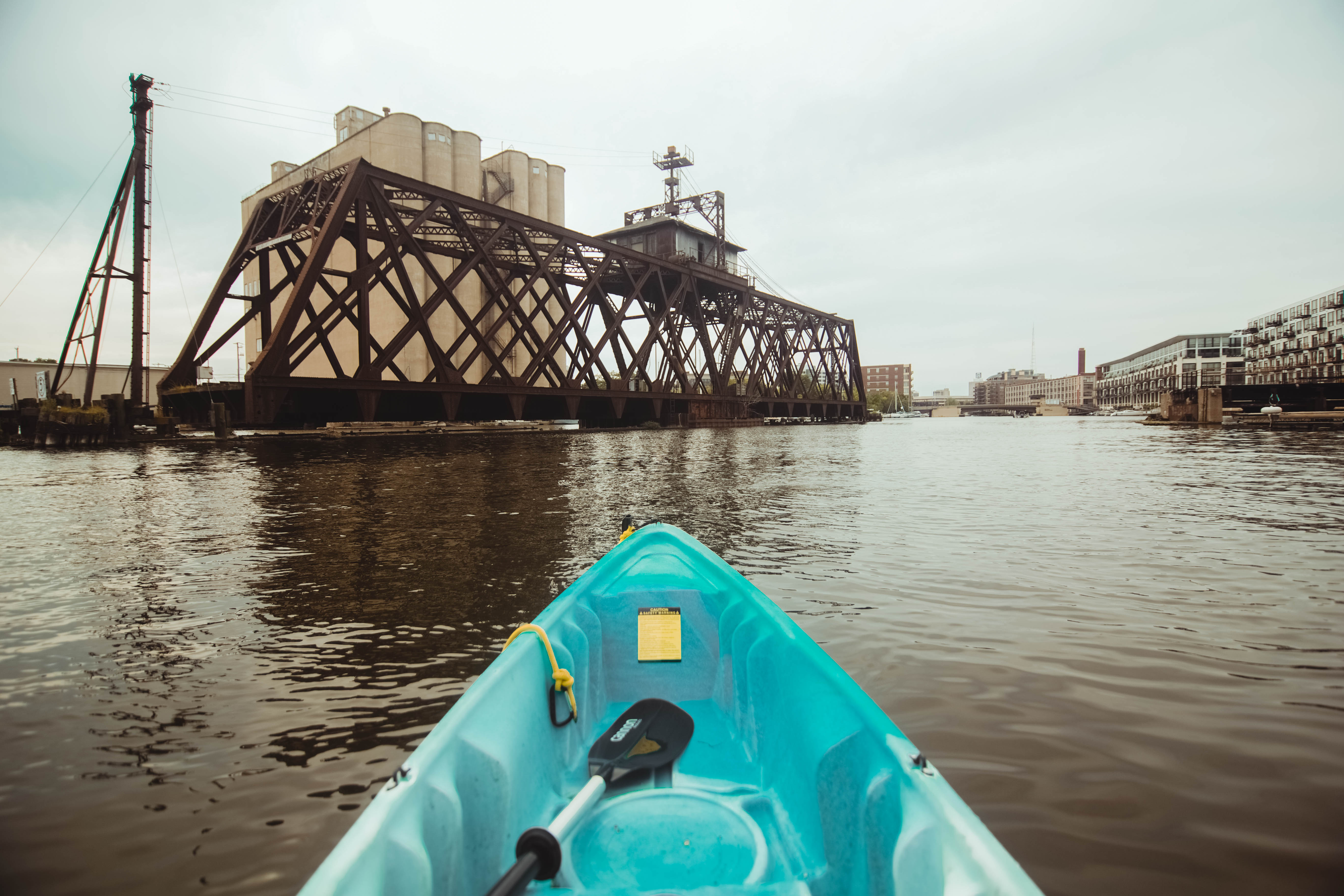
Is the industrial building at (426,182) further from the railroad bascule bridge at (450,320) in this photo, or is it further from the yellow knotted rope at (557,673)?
the yellow knotted rope at (557,673)

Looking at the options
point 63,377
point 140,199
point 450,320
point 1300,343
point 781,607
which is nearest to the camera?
point 781,607

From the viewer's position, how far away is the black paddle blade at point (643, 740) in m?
2.11

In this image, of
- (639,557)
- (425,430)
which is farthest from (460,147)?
(639,557)

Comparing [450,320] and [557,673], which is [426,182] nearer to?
[450,320]

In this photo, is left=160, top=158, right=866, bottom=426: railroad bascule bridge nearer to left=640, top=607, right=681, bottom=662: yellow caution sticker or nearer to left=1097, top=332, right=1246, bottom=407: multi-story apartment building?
left=640, top=607, right=681, bottom=662: yellow caution sticker

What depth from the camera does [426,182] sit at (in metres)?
30.2

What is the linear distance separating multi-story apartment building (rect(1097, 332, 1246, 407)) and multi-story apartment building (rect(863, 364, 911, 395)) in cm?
6816

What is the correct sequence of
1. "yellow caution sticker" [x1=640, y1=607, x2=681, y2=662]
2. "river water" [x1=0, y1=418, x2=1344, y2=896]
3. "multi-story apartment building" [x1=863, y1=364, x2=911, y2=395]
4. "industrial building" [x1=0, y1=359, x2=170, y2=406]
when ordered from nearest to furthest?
"river water" [x1=0, y1=418, x2=1344, y2=896] → "yellow caution sticker" [x1=640, y1=607, x2=681, y2=662] → "industrial building" [x1=0, y1=359, x2=170, y2=406] → "multi-story apartment building" [x1=863, y1=364, x2=911, y2=395]

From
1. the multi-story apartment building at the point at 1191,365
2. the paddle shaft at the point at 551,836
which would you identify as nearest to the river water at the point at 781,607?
the paddle shaft at the point at 551,836

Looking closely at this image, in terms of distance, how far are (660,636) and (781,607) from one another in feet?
5.02

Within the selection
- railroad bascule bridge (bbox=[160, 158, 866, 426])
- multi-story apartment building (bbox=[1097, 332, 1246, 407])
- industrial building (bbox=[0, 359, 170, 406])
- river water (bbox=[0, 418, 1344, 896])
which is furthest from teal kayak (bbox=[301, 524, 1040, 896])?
multi-story apartment building (bbox=[1097, 332, 1246, 407])

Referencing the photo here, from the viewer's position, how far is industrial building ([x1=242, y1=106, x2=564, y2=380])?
113 feet

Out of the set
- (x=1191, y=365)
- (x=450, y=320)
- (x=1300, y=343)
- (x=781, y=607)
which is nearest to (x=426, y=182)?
(x=450, y=320)

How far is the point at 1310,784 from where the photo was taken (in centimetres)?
215
